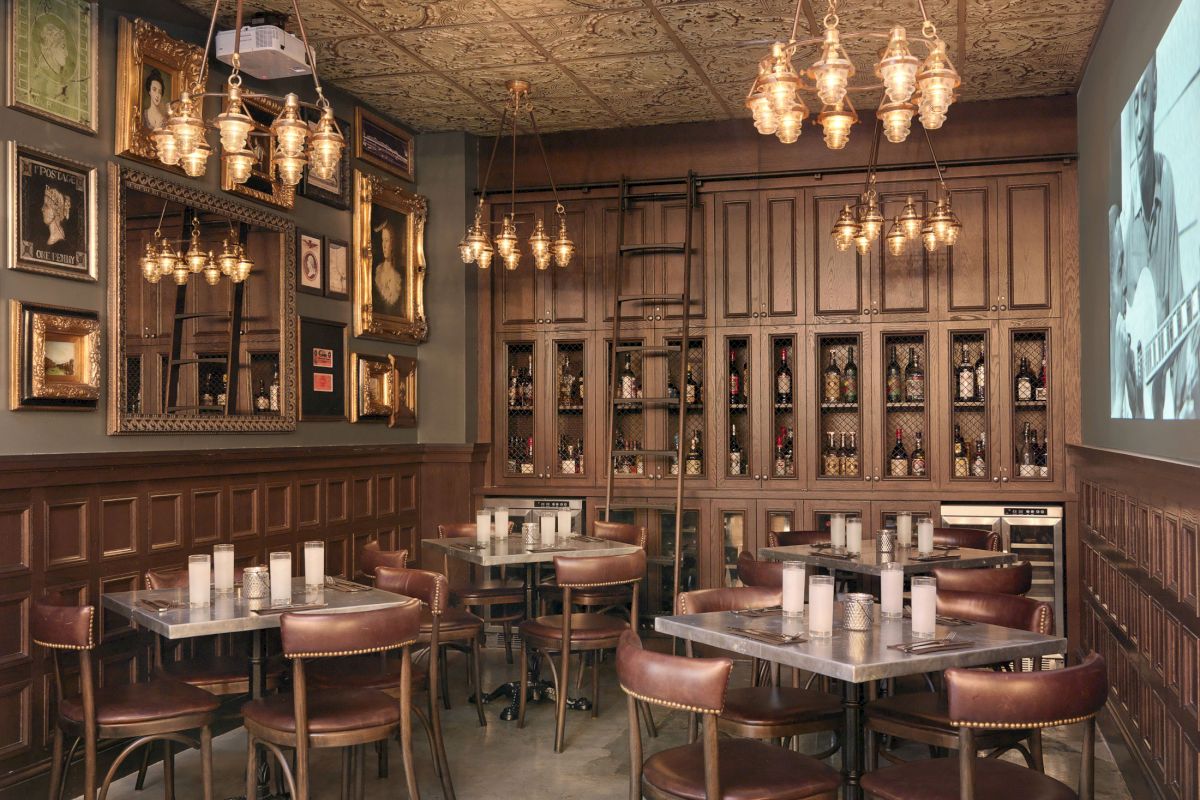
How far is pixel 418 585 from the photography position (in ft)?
14.1

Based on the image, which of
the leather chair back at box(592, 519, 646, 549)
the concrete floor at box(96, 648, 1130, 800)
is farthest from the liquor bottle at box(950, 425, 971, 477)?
the leather chair back at box(592, 519, 646, 549)

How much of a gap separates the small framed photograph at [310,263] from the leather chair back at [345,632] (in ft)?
9.65

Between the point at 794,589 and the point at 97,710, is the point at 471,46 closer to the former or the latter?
the point at 794,589

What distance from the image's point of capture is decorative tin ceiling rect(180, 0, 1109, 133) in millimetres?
5250

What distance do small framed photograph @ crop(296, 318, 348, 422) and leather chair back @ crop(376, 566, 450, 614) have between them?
1.83 meters

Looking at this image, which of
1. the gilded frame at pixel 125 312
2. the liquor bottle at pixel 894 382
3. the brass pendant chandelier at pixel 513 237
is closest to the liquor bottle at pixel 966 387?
the liquor bottle at pixel 894 382

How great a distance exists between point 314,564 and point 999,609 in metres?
2.52

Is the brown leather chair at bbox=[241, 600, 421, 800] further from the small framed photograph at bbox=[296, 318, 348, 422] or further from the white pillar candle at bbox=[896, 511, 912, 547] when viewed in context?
the white pillar candle at bbox=[896, 511, 912, 547]

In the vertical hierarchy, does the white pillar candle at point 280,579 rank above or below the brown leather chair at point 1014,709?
above

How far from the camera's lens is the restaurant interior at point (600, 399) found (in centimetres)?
349

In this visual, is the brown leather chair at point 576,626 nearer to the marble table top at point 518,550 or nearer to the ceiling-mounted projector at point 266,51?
the marble table top at point 518,550

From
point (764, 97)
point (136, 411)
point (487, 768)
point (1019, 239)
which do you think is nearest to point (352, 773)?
point (487, 768)

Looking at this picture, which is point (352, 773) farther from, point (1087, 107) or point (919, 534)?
point (1087, 107)

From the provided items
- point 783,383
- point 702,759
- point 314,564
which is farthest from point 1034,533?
point 314,564
